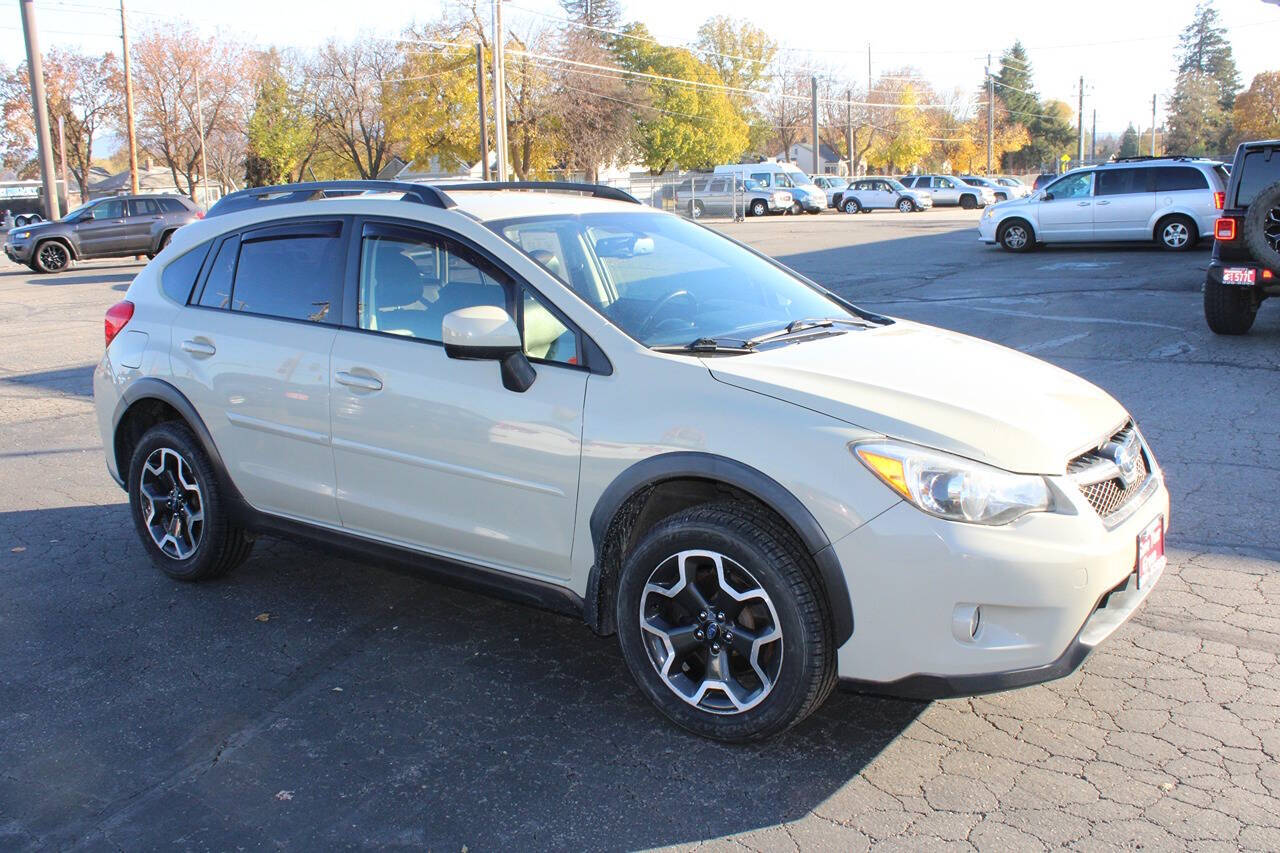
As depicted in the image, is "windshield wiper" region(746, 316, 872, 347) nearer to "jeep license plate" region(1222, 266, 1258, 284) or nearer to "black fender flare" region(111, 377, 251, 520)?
"black fender flare" region(111, 377, 251, 520)

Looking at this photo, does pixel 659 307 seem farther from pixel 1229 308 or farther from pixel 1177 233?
pixel 1177 233

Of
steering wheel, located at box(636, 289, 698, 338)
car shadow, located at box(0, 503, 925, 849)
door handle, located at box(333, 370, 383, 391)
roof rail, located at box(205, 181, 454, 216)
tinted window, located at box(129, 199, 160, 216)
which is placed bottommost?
car shadow, located at box(0, 503, 925, 849)

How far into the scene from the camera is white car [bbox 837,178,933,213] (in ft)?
152

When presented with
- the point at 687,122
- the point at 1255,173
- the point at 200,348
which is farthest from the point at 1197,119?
the point at 200,348

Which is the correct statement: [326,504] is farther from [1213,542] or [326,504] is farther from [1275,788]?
[1213,542]

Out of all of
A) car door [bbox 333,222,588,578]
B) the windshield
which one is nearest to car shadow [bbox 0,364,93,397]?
car door [bbox 333,222,588,578]

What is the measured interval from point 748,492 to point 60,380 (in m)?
9.16

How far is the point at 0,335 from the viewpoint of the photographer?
1398 centimetres

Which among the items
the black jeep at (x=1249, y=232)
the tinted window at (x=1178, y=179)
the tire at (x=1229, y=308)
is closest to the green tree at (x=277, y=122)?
the tinted window at (x=1178, y=179)

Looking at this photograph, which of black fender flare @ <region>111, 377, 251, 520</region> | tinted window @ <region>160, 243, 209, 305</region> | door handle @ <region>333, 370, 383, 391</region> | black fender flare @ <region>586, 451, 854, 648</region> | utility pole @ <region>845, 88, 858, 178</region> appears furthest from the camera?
utility pole @ <region>845, 88, 858, 178</region>

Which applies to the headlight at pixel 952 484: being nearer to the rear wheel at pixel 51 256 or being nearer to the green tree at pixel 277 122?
the rear wheel at pixel 51 256

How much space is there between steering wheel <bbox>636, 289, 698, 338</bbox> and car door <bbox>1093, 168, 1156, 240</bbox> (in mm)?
18549

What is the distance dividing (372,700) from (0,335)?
12.6 meters

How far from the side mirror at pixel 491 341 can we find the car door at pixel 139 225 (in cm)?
2444
